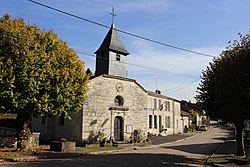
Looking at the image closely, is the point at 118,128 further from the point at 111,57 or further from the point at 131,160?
the point at 131,160

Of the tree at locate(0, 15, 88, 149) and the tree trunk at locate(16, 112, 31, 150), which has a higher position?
the tree at locate(0, 15, 88, 149)

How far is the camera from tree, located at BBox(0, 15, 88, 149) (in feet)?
47.8

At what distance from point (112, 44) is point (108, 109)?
6426 mm

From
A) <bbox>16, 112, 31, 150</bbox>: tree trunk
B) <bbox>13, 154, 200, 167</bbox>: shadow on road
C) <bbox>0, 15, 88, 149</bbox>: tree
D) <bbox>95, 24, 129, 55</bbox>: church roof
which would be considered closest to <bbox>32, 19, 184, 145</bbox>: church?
<bbox>95, 24, 129, 55</bbox>: church roof

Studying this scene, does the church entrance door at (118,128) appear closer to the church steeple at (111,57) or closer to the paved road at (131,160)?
the church steeple at (111,57)

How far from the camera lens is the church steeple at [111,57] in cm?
2511

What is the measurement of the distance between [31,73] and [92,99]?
882cm

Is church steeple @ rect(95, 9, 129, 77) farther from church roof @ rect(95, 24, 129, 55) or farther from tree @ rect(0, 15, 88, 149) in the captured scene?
tree @ rect(0, 15, 88, 149)

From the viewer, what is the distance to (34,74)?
14.9 m

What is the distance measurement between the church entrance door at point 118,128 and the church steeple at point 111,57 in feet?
14.5

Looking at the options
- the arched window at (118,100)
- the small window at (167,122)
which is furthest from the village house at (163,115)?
the arched window at (118,100)

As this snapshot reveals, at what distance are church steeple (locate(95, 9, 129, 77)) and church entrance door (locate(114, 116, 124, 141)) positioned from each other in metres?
4.41

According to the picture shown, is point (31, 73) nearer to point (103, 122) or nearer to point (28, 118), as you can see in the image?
point (28, 118)

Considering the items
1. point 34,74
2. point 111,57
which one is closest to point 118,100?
point 111,57
